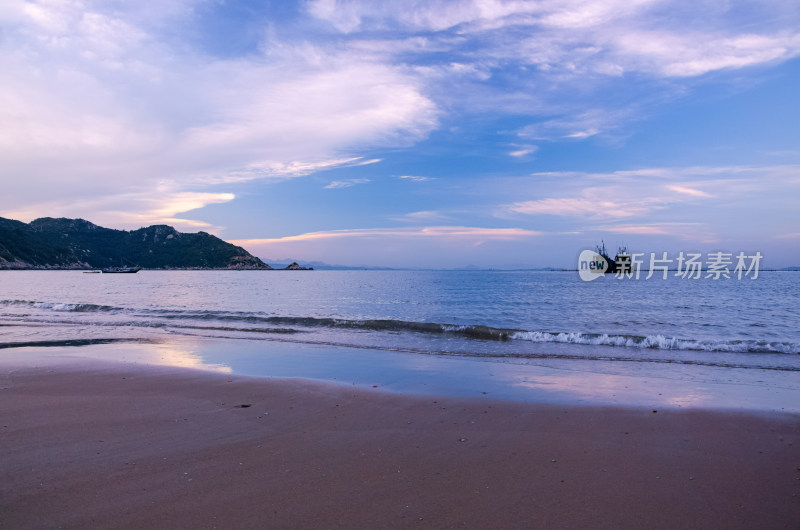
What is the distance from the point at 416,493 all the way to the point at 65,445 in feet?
15.2

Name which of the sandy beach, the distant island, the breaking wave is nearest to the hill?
the distant island

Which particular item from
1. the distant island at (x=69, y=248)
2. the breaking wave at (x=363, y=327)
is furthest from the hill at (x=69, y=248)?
the breaking wave at (x=363, y=327)

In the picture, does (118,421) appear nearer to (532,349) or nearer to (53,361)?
(53,361)

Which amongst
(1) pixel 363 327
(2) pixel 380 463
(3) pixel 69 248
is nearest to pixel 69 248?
(3) pixel 69 248

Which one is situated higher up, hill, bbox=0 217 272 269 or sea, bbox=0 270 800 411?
hill, bbox=0 217 272 269

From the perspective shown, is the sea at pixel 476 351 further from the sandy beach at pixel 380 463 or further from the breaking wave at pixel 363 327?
the sandy beach at pixel 380 463

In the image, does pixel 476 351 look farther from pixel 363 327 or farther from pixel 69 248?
pixel 69 248

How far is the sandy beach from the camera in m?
4.09

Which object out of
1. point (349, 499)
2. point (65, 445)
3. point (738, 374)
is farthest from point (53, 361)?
point (738, 374)

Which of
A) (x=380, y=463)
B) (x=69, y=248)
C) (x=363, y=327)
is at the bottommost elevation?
(x=363, y=327)

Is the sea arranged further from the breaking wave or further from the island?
the island

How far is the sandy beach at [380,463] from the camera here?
4.09 m

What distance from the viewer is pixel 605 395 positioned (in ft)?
30.0

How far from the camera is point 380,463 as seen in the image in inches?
208
